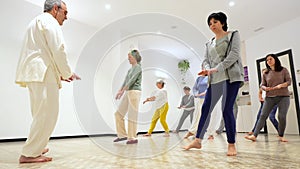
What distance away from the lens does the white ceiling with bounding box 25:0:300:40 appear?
133 inches

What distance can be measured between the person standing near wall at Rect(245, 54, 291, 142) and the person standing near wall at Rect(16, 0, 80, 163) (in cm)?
208

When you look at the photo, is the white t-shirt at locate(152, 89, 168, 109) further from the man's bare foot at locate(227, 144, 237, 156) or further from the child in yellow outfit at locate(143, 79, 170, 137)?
the man's bare foot at locate(227, 144, 237, 156)

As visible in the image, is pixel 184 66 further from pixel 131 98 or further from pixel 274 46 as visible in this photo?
pixel 274 46

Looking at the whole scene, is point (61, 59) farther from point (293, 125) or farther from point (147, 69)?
point (293, 125)

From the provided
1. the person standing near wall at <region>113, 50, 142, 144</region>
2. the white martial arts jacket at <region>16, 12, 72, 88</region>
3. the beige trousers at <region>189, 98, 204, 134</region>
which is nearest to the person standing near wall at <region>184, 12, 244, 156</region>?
the person standing near wall at <region>113, 50, 142, 144</region>

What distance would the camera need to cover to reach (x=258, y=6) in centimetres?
361

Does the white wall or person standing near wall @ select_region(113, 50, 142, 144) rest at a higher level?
the white wall

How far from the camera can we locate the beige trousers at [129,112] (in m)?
2.11

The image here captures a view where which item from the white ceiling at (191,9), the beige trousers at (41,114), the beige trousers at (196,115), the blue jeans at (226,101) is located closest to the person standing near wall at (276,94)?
the beige trousers at (196,115)

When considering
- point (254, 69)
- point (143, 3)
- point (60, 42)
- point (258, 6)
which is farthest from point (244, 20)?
point (60, 42)

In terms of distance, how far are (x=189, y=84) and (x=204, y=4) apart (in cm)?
225

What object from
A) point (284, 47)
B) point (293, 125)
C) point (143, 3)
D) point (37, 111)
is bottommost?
point (293, 125)

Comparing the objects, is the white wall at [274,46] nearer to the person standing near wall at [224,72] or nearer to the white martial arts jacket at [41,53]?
the person standing near wall at [224,72]

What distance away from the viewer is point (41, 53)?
122cm
